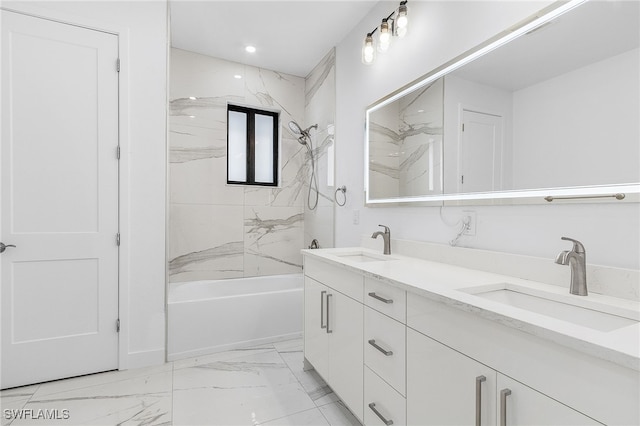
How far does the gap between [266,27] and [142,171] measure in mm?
1602

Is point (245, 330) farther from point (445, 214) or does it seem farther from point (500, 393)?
point (500, 393)

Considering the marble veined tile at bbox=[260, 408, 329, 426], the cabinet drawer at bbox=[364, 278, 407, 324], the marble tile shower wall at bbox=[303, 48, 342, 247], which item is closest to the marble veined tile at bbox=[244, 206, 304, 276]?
the marble tile shower wall at bbox=[303, 48, 342, 247]

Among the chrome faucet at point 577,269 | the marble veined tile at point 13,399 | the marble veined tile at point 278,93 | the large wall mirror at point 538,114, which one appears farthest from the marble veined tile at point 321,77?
the marble veined tile at point 13,399

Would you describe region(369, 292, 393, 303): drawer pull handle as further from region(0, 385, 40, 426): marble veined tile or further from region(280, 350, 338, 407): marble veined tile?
region(0, 385, 40, 426): marble veined tile

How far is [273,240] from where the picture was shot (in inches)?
138

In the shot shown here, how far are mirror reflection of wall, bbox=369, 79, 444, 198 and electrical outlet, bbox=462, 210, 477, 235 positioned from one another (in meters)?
0.23

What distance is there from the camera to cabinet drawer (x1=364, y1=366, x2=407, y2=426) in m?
1.19

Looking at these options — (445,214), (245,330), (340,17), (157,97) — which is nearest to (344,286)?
(445,214)

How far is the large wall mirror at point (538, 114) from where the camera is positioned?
1050 mm

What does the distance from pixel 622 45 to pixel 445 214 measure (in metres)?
0.94

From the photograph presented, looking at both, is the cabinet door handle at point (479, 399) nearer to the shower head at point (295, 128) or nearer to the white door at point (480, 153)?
the white door at point (480, 153)

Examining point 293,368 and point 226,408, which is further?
point 293,368

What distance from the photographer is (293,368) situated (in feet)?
7.21

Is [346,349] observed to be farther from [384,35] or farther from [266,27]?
[266,27]
